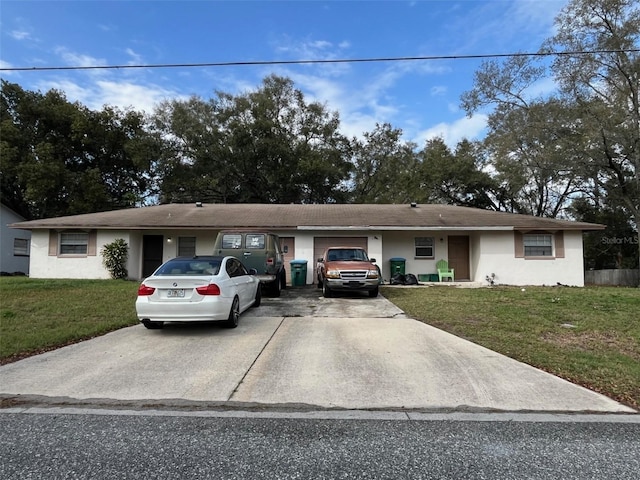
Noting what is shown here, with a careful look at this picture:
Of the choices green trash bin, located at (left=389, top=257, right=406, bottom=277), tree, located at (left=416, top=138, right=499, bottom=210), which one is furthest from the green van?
tree, located at (left=416, top=138, right=499, bottom=210)

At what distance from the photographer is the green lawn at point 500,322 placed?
19.4 ft

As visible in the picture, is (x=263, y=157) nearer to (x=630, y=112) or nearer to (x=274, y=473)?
(x=630, y=112)

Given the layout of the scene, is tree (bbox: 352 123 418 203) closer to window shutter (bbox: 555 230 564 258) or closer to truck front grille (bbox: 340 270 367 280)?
window shutter (bbox: 555 230 564 258)

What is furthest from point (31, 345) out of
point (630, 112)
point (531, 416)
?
point (630, 112)

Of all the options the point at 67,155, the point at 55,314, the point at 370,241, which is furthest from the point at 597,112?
the point at 67,155

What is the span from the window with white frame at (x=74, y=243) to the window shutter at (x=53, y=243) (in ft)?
0.62

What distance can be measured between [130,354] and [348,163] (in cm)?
3012

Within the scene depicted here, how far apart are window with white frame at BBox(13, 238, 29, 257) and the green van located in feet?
62.6

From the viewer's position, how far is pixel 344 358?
620 cm

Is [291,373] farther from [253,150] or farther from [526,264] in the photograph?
[253,150]

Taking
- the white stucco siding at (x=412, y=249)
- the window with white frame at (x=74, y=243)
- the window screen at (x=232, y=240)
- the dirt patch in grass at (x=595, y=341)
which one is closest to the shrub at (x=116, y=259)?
the window with white frame at (x=74, y=243)

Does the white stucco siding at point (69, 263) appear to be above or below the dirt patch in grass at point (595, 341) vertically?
above

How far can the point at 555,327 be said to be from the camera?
8.30m

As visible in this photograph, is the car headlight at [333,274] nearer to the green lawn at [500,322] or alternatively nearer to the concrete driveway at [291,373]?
the green lawn at [500,322]
